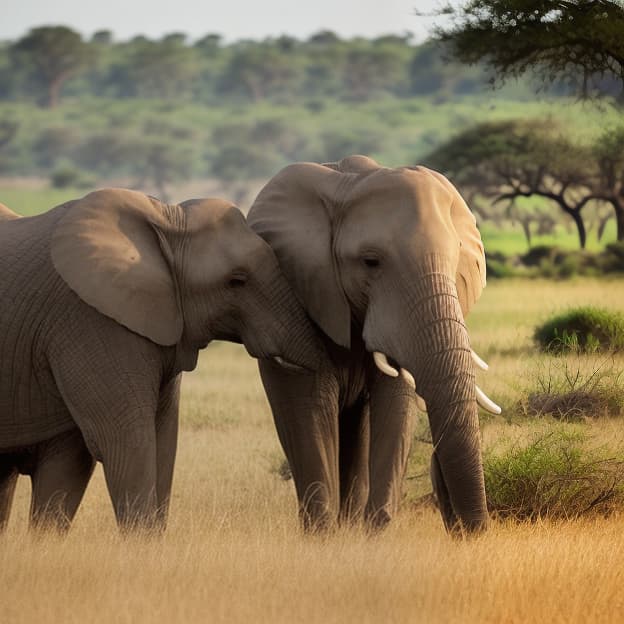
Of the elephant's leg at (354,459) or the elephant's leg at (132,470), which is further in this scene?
the elephant's leg at (354,459)

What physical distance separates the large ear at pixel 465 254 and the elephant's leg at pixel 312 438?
76 centimetres

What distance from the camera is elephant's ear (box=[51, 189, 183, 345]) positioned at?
24.0ft

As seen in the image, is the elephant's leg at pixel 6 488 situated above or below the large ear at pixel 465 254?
below

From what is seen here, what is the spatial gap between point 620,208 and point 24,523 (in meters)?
15.7

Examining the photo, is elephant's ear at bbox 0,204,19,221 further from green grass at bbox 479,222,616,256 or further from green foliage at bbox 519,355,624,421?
green grass at bbox 479,222,616,256

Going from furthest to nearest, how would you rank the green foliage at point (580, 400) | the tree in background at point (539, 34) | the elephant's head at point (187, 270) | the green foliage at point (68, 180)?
the green foliage at point (68, 180) → the tree in background at point (539, 34) → the green foliage at point (580, 400) → the elephant's head at point (187, 270)

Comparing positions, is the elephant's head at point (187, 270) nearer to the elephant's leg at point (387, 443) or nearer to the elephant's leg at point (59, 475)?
the elephant's leg at point (387, 443)

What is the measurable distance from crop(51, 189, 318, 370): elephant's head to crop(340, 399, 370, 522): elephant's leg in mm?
661

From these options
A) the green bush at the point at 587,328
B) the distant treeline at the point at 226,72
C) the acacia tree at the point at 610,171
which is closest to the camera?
the green bush at the point at 587,328

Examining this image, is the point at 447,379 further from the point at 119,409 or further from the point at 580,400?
the point at 580,400

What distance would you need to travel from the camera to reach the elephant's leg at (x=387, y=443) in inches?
293

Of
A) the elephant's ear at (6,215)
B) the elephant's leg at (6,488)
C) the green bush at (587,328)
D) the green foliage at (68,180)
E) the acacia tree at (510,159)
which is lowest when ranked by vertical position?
the green foliage at (68,180)

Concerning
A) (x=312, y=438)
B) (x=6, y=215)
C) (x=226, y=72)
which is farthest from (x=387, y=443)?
(x=226, y=72)

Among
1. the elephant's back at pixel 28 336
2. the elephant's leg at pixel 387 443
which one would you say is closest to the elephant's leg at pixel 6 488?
the elephant's back at pixel 28 336
